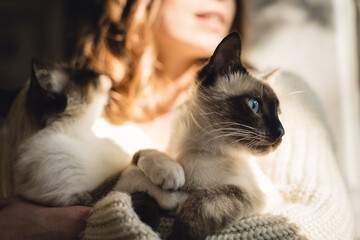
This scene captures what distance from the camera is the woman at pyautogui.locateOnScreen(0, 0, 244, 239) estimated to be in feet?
3.50

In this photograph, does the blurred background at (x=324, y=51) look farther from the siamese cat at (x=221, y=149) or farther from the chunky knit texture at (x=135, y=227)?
the chunky knit texture at (x=135, y=227)

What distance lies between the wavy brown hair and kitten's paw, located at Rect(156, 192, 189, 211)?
0.55 metres

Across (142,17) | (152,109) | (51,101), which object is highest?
(142,17)

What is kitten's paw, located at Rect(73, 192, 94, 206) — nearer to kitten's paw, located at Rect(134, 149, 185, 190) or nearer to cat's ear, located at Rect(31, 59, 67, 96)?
kitten's paw, located at Rect(134, 149, 185, 190)

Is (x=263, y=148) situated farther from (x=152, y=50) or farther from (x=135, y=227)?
(x=152, y=50)

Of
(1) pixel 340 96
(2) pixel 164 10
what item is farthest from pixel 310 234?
(1) pixel 340 96

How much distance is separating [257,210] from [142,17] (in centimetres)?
98

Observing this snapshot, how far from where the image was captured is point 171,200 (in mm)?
785

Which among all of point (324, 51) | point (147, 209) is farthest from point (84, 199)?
point (324, 51)

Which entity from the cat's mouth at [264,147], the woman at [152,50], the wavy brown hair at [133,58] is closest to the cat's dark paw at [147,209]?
the cat's mouth at [264,147]

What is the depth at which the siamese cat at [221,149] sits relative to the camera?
72 cm

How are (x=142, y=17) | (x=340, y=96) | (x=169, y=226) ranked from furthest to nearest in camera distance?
(x=340, y=96), (x=142, y=17), (x=169, y=226)

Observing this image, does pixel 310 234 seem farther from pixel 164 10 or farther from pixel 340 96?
pixel 340 96

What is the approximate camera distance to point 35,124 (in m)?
1.07
